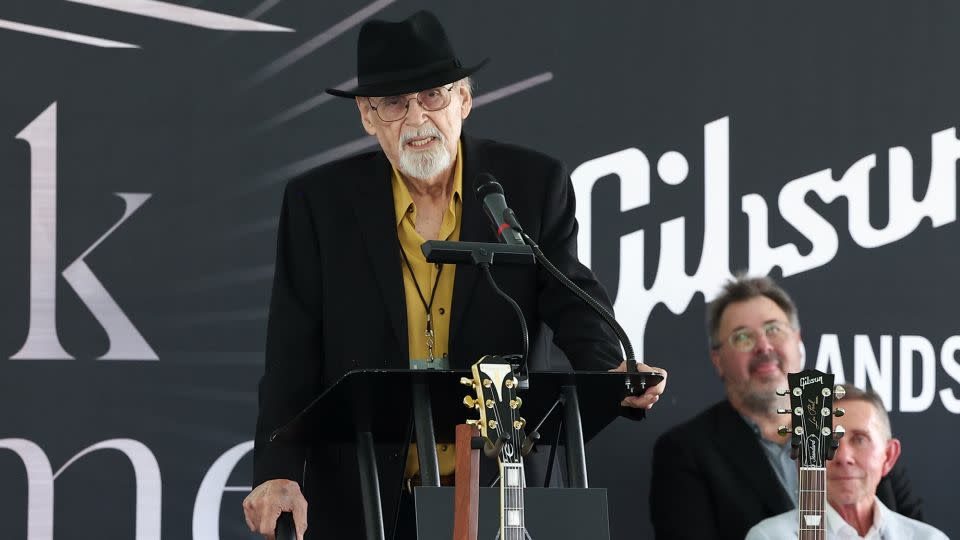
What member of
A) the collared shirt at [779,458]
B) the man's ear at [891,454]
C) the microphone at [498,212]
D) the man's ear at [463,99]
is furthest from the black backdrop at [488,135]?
the microphone at [498,212]

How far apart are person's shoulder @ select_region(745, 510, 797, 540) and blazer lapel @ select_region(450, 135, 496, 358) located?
159 centimetres

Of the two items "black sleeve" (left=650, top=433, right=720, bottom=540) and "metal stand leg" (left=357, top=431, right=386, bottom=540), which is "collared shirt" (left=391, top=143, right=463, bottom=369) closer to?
"metal stand leg" (left=357, top=431, right=386, bottom=540)

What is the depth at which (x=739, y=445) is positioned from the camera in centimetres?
409

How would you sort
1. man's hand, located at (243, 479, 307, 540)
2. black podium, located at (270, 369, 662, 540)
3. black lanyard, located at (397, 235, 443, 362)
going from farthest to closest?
black lanyard, located at (397, 235, 443, 362), man's hand, located at (243, 479, 307, 540), black podium, located at (270, 369, 662, 540)

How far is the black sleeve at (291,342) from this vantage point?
7.84 feet

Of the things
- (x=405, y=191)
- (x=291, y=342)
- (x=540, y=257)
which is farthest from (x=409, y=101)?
(x=540, y=257)

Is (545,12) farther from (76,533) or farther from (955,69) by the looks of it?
(76,533)

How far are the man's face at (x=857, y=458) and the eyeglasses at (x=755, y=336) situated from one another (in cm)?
50

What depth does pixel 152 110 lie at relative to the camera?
3.73 m

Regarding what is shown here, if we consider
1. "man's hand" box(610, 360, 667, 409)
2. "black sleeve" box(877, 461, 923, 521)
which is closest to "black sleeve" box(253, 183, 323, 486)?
"man's hand" box(610, 360, 667, 409)

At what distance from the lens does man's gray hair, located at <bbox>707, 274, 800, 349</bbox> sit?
13.6ft

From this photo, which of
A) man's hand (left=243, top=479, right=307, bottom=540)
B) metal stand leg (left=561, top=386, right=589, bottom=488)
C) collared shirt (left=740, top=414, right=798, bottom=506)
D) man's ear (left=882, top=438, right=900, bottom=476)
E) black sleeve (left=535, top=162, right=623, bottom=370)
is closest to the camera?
metal stand leg (left=561, top=386, right=589, bottom=488)

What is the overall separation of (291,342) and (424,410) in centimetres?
56

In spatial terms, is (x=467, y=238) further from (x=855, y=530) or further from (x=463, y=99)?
(x=855, y=530)
